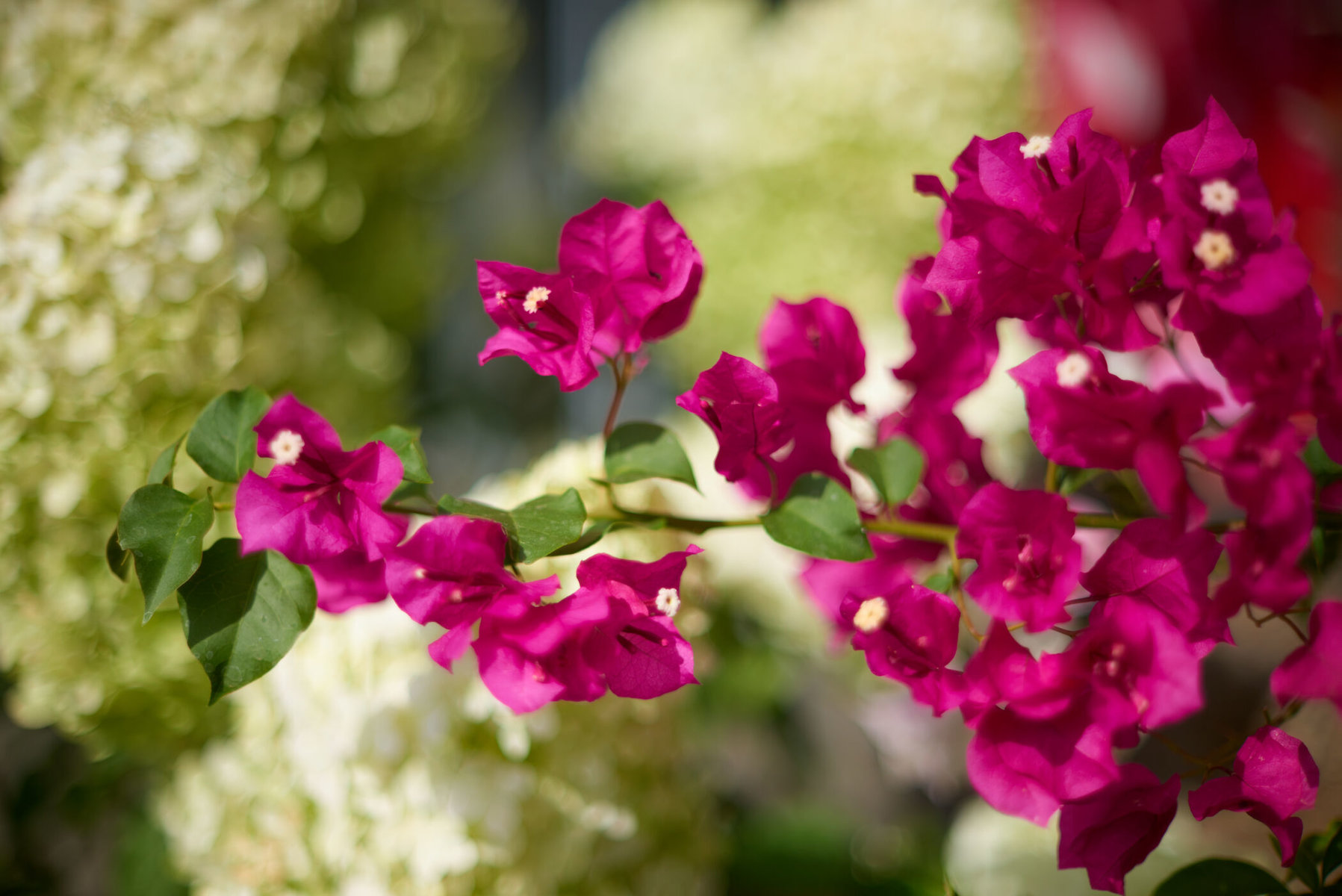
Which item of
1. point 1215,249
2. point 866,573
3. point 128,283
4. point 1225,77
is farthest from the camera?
point 1225,77

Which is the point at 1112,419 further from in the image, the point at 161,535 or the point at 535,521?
the point at 161,535

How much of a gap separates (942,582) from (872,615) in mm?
60

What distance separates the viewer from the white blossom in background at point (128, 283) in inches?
17.1

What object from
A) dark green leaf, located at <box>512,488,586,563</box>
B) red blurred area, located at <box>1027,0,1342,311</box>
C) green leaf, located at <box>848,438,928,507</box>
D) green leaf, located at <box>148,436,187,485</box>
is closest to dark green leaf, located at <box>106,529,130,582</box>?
green leaf, located at <box>148,436,187,485</box>

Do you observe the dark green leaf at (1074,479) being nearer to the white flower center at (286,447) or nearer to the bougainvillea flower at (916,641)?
the bougainvillea flower at (916,641)

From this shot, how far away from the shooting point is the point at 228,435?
26 centimetres

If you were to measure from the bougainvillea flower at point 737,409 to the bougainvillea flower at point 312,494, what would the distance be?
89 mm

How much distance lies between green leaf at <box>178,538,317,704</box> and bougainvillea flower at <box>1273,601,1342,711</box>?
27 cm

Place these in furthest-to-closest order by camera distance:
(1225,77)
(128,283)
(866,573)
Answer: (1225,77)
(128,283)
(866,573)

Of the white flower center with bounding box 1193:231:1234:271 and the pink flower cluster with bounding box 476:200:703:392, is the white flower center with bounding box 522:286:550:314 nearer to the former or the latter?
the pink flower cluster with bounding box 476:200:703:392

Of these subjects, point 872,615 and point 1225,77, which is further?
point 1225,77

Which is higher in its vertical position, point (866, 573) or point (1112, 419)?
point (1112, 419)

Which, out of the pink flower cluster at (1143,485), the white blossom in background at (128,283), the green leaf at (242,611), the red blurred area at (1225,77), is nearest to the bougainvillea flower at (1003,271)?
the pink flower cluster at (1143,485)

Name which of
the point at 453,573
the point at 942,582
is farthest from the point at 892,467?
the point at 453,573
